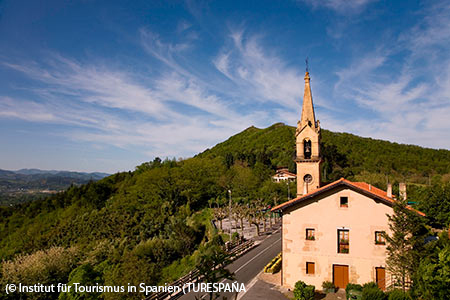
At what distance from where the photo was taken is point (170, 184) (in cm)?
7112

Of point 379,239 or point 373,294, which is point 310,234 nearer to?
point 379,239

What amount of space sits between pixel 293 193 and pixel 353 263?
163 ft

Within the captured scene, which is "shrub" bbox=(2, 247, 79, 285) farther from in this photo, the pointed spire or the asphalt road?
the pointed spire

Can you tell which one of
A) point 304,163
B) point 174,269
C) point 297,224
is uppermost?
point 304,163

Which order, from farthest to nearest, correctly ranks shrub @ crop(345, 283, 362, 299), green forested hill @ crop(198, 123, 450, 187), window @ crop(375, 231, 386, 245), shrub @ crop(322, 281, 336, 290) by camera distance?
green forested hill @ crop(198, 123, 450, 187), shrub @ crop(322, 281, 336, 290), window @ crop(375, 231, 386, 245), shrub @ crop(345, 283, 362, 299)

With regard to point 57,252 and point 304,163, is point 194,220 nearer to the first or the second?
point 57,252

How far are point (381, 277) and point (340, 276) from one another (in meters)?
2.49

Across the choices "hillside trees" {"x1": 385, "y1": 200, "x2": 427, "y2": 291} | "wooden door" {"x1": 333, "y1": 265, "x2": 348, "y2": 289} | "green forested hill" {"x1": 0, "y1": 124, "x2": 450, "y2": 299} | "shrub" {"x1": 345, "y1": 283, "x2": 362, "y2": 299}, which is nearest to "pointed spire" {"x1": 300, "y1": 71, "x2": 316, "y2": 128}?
"hillside trees" {"x1": 385, "y1": 200, "x2": 427, "y2": 291}

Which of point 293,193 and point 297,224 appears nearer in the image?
point 297,224

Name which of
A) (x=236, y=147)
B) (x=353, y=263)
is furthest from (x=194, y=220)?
(x=236, y=147)

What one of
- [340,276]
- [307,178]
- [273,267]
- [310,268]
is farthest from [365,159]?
[310,268]

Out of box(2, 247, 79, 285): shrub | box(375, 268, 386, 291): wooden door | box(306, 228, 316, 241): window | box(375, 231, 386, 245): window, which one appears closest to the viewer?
box(375, 268, 386, 291): wooden door

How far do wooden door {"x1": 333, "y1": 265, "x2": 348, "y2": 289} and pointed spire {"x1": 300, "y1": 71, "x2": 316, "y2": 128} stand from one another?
11785 mm

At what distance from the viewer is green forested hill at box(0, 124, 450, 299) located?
1276 inches
